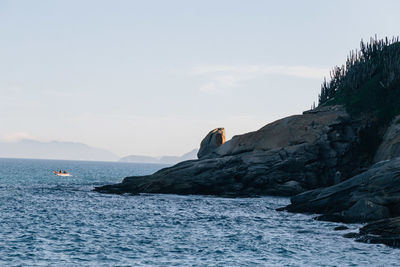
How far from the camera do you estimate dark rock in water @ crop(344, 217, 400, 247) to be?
102ft

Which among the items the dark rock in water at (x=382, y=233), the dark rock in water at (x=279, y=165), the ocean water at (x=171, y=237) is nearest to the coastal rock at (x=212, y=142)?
the dark rock in water at (x=279, y=165)

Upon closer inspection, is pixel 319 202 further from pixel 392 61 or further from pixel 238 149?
pixel 392 61

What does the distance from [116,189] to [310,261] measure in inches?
1787

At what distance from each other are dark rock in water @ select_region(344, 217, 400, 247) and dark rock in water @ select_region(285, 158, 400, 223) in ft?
16.6

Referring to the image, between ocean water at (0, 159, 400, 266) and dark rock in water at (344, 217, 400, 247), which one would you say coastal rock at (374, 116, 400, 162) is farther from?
dark rock in water at (344, 217, 400, 247)

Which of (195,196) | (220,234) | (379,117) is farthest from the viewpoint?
(379,117)

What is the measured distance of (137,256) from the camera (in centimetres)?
2753

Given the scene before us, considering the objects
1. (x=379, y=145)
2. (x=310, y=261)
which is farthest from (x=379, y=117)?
(x=310, y=261)

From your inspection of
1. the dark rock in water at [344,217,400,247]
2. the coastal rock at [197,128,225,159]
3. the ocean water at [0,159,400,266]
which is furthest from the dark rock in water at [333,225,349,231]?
the coastal rock at [197,128,225,159]

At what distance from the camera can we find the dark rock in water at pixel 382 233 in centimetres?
3108

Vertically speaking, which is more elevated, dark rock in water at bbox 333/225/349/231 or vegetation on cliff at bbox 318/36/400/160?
vegetation on cliff at bbox 318/36/400/160

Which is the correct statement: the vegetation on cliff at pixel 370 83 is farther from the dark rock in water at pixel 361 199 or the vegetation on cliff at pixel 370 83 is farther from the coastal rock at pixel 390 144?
the dark rock in water at pixel 361 199

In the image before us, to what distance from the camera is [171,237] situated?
3378cm

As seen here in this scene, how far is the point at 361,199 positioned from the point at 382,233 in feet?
26.7
